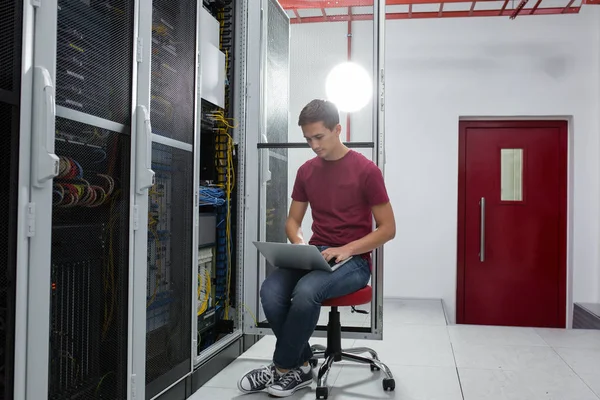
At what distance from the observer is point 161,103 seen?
215cm

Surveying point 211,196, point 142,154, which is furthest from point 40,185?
point 211,196

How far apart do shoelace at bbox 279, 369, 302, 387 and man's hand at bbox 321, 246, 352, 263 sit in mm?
503

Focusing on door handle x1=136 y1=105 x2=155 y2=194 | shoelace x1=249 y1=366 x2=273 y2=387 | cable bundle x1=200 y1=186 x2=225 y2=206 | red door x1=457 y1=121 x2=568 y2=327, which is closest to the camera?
door handle x1=136 y1=105 x2=155 y2=194

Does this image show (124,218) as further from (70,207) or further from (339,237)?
(339,237)

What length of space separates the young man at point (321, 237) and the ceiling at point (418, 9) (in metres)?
0.81

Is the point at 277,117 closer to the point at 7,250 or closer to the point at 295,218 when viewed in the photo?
the point at 295,218

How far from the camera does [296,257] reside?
7.63 feet

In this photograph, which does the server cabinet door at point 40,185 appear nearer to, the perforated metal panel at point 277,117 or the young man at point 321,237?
the young man at point 321,237

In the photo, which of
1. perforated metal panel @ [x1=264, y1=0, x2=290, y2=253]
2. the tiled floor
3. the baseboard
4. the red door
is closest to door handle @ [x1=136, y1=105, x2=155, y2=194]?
the tiled floor

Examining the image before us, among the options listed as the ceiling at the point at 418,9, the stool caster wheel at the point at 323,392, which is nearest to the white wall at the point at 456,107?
the ceiling at the point at 418,9

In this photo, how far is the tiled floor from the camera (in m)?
2.42

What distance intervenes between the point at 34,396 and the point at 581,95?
15.5ft

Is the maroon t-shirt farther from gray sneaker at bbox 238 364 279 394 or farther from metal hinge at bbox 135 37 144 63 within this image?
metal hinge at bbox 135 37 144 63

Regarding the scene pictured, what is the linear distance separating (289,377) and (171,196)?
90 cm
